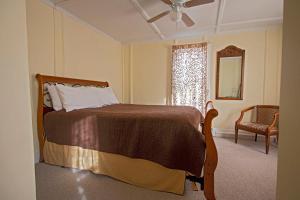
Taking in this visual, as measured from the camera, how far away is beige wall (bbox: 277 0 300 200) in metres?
0.60

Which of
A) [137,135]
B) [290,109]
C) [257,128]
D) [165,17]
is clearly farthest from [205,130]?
[165,17]

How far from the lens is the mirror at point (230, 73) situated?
3654 millimetres

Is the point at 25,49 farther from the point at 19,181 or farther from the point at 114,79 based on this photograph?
the point at 114,79

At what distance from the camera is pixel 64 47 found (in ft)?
9.51

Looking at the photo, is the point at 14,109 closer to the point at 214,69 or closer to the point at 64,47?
the point at 64,47

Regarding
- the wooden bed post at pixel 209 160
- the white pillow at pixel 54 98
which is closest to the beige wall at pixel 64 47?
the white pillow at pixel 54 98

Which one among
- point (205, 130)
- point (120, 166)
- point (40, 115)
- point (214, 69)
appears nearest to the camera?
point (205, 130)

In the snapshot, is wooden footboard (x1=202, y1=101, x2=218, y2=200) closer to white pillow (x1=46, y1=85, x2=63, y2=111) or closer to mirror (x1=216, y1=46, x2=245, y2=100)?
white pillow (x1=46, y1=85, x2=63, y2=111)

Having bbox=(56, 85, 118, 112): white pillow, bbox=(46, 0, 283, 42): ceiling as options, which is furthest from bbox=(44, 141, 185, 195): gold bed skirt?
bbox=(46, 0, 283, 42): ceiling

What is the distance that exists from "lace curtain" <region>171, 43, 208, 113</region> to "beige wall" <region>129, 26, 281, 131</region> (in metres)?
0.18

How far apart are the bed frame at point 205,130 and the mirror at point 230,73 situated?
1.43m

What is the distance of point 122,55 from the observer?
4668mm

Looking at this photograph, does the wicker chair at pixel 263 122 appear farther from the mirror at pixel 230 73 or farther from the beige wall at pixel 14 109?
the beige wall at pixel 14 109

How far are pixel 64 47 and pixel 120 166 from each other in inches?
92.8
